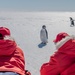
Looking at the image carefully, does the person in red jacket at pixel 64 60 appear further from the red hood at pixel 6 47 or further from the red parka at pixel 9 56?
the red hood at pixel 6 47

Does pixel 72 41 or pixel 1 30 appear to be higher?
pixel 1 30

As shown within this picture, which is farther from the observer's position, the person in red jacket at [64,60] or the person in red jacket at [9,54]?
the person in red jacket at [9,54]

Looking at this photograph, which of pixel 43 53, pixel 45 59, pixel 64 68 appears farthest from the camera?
pixel 43 53

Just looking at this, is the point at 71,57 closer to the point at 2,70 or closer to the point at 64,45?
the point at 64,45

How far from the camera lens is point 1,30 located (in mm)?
2484

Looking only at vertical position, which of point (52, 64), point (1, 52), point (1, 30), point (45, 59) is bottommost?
point (45, 59)

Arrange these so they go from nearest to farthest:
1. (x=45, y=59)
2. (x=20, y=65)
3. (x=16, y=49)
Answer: (x=20, y=65)
(x=16, y=49)
(x=45, y=59)

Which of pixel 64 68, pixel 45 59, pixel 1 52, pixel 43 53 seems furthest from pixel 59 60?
pixel 43 53

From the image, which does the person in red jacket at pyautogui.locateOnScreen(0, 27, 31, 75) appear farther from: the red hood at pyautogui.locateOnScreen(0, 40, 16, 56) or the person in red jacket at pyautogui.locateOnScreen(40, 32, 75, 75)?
the person in red jacket at pyautogui.locateOnScreen(40, 32, 75, 75)

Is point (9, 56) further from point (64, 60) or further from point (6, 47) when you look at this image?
point (64, 60)

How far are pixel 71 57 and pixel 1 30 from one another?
0.79m

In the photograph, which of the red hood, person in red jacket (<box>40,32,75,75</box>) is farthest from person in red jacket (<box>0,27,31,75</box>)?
person in red jacket (<box>40,32,75,75</box>)

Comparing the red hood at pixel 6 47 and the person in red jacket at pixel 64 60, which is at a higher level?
the red hood at pixel 6 47

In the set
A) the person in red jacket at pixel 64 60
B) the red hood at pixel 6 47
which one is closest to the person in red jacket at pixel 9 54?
the red hood at pixel 6 47
